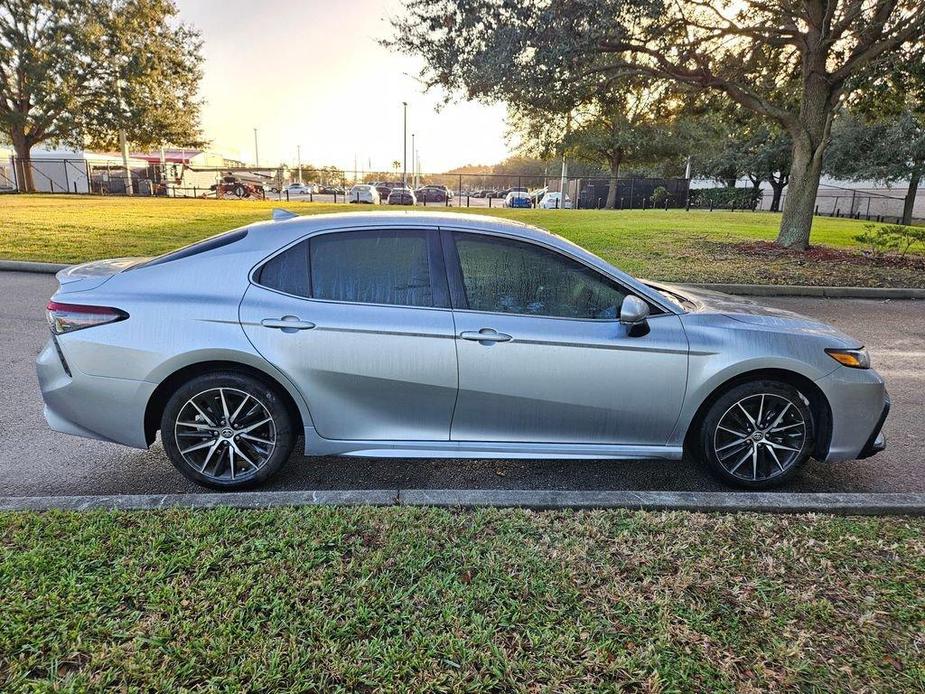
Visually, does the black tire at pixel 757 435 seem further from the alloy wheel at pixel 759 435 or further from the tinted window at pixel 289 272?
the tinted window at pixel 289 272

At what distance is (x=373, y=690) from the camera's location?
6.72 ft

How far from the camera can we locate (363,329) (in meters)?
3.37

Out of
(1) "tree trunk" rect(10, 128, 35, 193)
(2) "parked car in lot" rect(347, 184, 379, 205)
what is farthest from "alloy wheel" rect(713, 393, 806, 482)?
(1) "tree trunk" rect(10, 128, 35, 193)

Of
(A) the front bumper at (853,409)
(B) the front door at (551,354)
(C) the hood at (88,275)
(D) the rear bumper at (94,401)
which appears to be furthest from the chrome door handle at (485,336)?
(C) the hood at (88,275)

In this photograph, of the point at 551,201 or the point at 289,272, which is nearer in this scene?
the point at 289,272

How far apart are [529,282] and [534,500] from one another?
124 cm

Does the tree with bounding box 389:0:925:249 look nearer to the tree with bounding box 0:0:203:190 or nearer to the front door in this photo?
the front door

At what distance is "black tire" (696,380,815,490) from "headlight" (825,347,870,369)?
0.30m

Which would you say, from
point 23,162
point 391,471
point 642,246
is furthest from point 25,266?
point 23,162

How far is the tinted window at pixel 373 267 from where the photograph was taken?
347 centimetres

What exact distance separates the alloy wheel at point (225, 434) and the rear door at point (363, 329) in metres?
0.31

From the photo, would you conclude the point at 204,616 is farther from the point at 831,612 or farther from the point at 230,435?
the point at 831,612

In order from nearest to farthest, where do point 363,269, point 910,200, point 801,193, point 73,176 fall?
point 363,269, point 801,193, point 910,200, point 73,176

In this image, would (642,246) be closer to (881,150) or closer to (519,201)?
(881,150)
